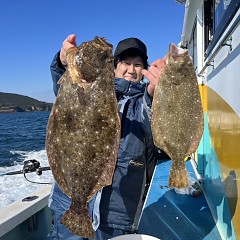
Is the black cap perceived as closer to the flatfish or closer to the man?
the man

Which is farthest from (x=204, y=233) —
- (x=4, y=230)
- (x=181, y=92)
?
(x=181, y=92)

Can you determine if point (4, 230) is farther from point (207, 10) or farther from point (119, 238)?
point (207, 10)

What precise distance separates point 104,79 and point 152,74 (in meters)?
0.29

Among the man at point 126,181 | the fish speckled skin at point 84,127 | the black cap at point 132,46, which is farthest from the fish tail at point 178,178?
the black cap at point 132,46

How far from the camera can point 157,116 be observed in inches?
76.8

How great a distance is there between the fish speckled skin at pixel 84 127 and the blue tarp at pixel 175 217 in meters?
2.06

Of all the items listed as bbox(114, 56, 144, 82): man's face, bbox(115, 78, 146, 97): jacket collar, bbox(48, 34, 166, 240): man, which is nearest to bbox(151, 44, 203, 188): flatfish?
bbox(48, 34, 166, 240): man

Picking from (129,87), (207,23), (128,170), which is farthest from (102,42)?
(207,23)

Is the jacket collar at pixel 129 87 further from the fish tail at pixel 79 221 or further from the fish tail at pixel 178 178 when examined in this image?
the fish tail at pixel 79 221

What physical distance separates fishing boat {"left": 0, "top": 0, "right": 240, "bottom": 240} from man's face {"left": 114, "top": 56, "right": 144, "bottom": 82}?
2.47 ft

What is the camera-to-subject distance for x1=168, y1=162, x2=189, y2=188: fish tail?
6.50 ft

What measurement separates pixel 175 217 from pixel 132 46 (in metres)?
2.48

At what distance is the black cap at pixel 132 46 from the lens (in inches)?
111

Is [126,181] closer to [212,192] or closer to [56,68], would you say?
[56,68]
